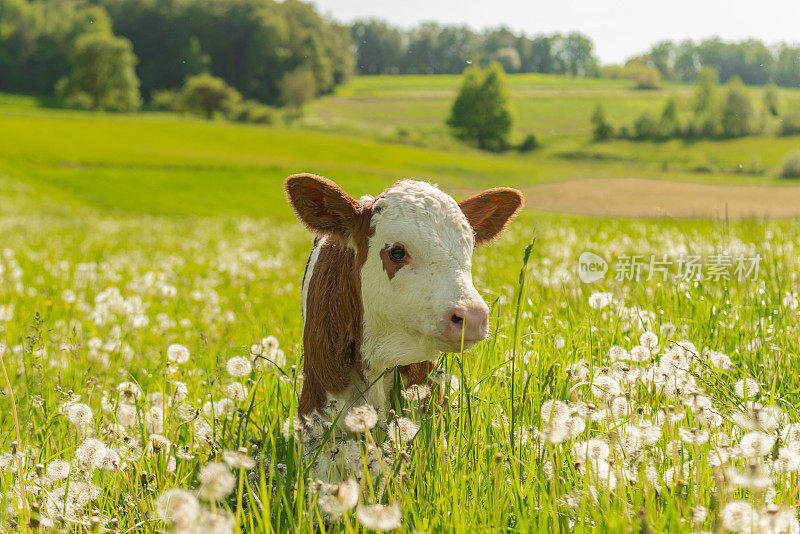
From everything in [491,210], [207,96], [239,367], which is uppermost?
[207,96]

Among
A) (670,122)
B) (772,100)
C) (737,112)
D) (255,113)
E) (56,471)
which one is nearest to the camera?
(56,471)

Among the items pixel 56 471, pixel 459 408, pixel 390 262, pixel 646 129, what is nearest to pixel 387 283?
pixel 390 262

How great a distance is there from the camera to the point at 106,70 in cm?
9112

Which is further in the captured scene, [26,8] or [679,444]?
[26,8]

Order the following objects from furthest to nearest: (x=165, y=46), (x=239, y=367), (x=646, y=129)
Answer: (x=165, y=46)
(x=646, y=129)
(x=239, y=367)

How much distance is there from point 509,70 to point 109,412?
16.7ft

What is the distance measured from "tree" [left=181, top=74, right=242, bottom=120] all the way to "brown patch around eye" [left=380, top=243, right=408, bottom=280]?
64752 mm

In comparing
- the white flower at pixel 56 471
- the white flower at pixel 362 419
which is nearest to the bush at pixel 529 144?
the white flower at pixel 362 419

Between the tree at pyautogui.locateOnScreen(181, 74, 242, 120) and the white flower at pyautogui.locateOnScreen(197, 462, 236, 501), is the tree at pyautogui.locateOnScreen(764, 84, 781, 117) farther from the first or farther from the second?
the tree at pyautogui.locateOnScreen(181, 74, 242, 120)

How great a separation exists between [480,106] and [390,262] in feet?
24.3

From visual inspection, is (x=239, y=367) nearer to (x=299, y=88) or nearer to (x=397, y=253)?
(x=397, y=253)

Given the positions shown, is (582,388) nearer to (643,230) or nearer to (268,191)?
(643,230)

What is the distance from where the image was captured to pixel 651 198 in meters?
12.8

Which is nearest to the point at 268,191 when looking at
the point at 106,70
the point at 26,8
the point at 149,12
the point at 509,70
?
the point at 509,70
